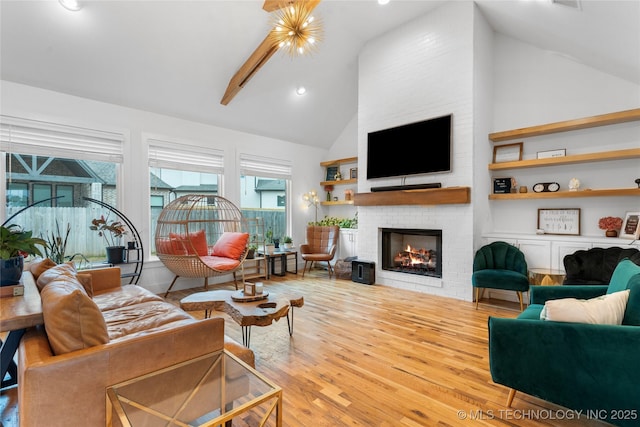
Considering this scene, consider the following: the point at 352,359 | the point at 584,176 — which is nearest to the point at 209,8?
the point at 352,359

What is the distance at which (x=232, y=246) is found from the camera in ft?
15.1

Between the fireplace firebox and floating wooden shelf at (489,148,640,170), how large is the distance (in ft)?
4.15

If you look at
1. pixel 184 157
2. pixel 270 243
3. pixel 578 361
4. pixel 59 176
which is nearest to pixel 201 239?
pixel 184 157

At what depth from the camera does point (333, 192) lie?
690 cm

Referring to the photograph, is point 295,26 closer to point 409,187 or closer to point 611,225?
point 409,187

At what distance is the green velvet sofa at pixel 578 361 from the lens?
1.43m

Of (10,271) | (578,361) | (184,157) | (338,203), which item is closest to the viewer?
(578,361)

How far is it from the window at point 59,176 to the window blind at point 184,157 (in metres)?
0.45

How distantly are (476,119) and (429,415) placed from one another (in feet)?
12.0

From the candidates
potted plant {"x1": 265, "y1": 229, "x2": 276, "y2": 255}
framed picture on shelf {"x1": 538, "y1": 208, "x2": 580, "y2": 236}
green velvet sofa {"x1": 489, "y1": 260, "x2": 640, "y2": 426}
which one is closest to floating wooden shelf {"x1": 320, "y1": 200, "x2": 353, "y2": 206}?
potted plant {"x1": 265, "y1": 229, "x2": 276, "y2": 255}

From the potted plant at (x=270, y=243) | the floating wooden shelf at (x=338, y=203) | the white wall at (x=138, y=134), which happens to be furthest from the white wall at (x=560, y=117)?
the white wall at (x=138, y=134)

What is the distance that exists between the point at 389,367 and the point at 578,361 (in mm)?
1183

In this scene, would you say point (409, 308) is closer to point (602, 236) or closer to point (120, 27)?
point (602, 236)

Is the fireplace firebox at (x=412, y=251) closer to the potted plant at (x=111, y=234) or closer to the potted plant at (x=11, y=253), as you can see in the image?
the potted plant at (x=111, y=234)
